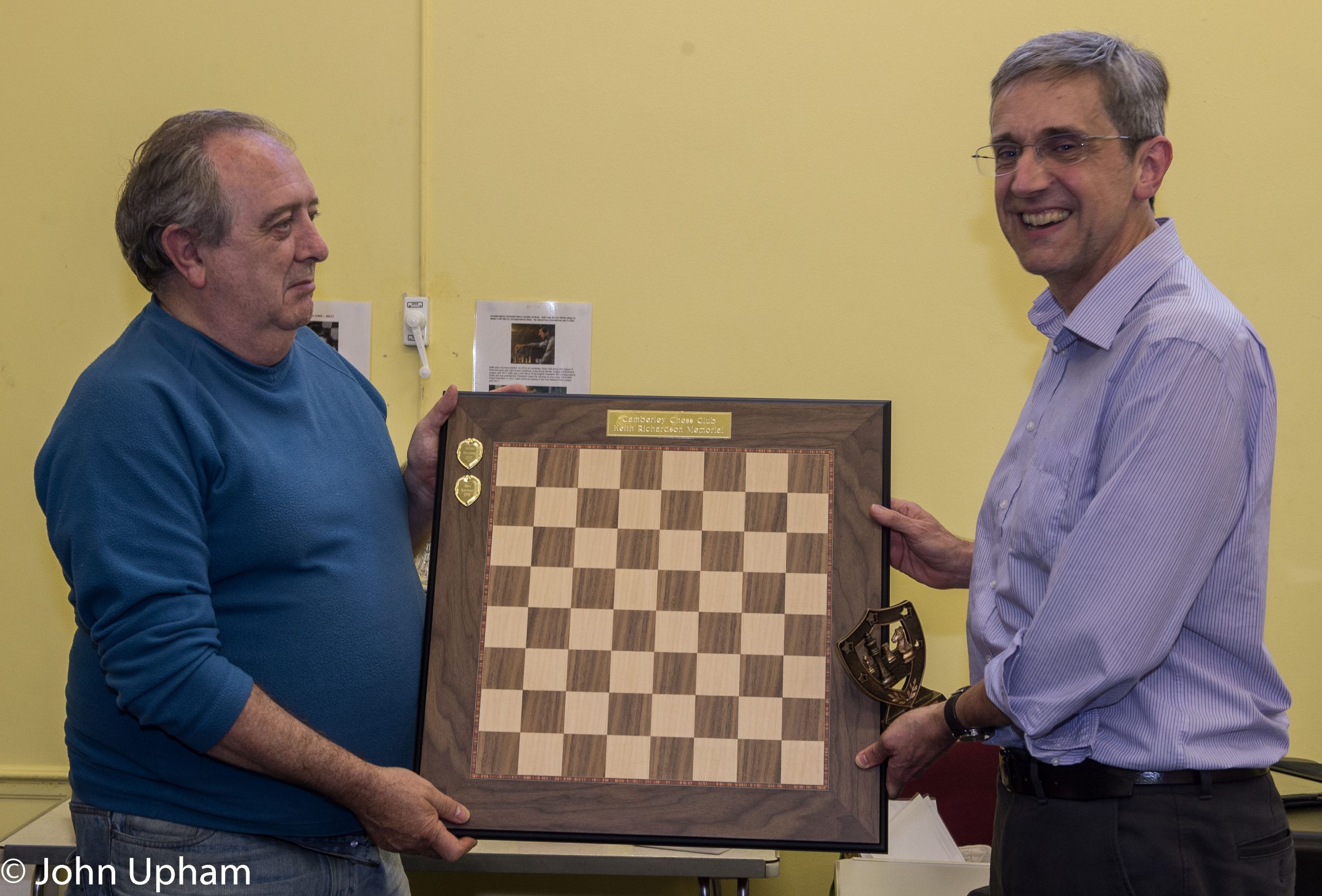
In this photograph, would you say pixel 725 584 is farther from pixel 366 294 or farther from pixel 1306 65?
pixel 1306 65

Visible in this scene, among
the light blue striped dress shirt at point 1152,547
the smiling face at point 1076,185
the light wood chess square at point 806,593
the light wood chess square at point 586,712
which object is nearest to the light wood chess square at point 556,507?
the light wood chess square at point 586,712

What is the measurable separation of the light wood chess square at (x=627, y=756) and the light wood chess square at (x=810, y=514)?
18.9 inches

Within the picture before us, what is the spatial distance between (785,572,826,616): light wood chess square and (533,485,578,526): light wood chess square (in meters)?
0.43

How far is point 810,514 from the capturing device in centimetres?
202

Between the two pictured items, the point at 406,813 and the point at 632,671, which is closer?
the point at 406,813

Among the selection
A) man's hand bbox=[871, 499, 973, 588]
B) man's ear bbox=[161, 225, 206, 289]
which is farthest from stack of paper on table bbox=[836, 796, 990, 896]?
man's ear bbox=[161, 225, 206, 289]

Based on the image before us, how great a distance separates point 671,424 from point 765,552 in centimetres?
31

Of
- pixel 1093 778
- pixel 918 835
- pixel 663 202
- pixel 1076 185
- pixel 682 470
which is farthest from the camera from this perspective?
pixel 663 202

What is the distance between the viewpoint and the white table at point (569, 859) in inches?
97.7

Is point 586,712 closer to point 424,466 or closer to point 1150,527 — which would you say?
point 424,466

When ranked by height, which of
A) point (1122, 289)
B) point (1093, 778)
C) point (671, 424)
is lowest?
point (1093, 778)

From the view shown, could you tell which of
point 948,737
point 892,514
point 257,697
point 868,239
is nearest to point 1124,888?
point 948,737

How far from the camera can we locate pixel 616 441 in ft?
6.82

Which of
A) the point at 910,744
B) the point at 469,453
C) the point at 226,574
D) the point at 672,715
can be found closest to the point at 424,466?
the point at 469,453
